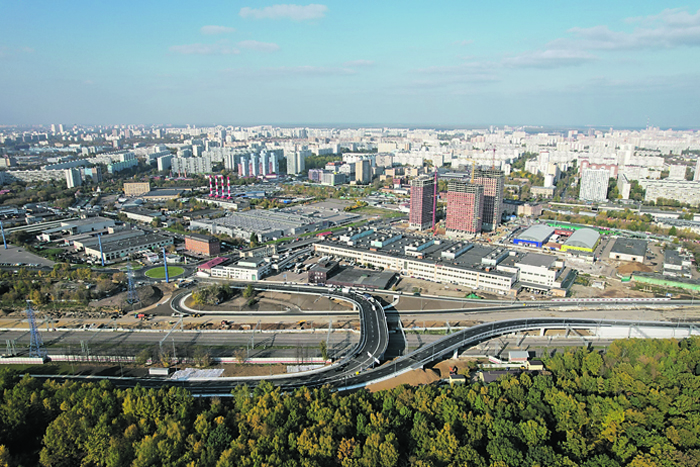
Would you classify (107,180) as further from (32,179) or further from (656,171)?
(656,171)

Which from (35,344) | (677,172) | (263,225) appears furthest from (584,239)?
(677,172)

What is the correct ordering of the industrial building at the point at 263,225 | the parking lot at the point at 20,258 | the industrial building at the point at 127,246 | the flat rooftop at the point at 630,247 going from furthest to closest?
the industrial building at the point at 263,225
the flat rooftop at the point at 630,247
the industrial building at the point at 127,246
the parking lot at the point at 20,258

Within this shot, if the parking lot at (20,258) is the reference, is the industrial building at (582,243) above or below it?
above

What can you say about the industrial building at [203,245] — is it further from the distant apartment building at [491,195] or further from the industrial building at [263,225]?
the distant apartment building at [491,195]

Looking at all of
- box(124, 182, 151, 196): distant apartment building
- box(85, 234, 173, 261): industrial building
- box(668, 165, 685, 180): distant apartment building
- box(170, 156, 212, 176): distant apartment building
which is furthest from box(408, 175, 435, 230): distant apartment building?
box(170, 156, 212, 176): distant apartment building

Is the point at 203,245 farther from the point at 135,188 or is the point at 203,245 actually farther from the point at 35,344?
the point at 135,188

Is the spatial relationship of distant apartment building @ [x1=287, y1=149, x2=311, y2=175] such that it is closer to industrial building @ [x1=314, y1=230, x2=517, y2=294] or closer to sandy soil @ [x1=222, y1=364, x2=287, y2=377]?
industrial building @ [x1=314, y1=230, x2=517, y2=294]

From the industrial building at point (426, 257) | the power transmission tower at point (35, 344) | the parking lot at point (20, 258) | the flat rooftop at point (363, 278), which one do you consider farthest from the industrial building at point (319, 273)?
the parking lot at point (20, 258)
